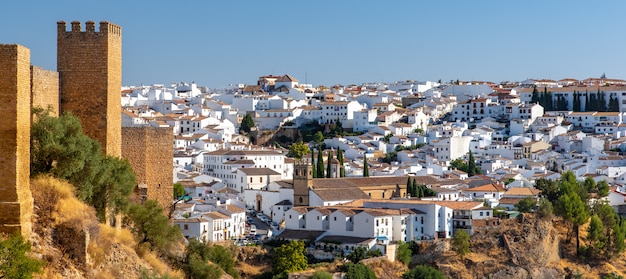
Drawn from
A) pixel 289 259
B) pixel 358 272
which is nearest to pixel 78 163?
pixel 358 272

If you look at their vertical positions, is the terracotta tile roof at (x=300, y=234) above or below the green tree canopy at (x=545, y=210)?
below

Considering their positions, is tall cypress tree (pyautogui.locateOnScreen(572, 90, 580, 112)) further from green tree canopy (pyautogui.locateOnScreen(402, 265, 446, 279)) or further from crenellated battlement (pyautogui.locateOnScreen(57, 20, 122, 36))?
crenellated battlement (pyautogui.locateOnScreen(57, 20, 122, 36))

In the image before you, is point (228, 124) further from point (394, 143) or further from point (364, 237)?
point (364, 237)

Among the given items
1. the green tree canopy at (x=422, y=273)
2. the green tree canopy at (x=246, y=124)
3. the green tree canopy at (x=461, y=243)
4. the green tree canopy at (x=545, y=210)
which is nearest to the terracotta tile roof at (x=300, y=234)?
the green tree canopy at (x=422, y=273)

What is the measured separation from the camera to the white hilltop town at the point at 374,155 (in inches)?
1318

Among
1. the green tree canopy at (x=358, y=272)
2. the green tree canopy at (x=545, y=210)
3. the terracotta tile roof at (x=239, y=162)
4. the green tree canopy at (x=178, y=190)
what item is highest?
the terracotta tile roof at (x=239, y=162)

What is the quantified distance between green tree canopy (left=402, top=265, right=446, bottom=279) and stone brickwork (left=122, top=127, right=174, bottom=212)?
50.5 feet

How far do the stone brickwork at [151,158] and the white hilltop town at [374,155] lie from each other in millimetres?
5357

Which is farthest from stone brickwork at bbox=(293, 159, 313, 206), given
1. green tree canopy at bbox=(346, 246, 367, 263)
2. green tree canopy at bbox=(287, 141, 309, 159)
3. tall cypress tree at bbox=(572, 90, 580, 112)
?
tall cypress tree at bbox=(572, 90, 580, 112)

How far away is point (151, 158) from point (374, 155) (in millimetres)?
37244

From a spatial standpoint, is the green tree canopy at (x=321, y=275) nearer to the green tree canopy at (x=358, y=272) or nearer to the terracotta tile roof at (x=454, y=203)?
the green tree canopy at (x=358, y=272)

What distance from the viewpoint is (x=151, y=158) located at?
52.2 ft

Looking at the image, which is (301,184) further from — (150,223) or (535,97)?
(535,97)

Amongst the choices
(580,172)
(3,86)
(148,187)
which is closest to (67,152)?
(3,86)
